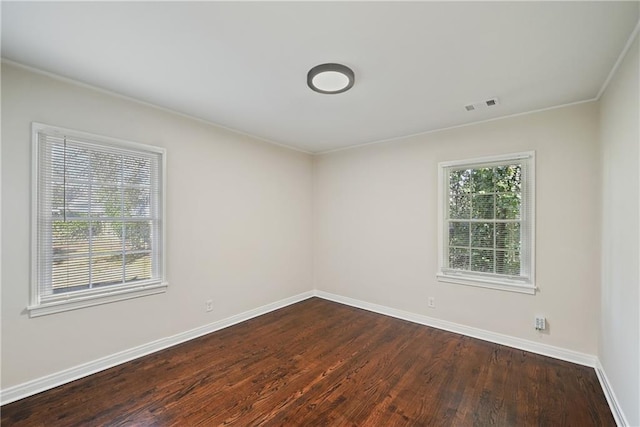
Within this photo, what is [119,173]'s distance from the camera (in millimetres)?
2723

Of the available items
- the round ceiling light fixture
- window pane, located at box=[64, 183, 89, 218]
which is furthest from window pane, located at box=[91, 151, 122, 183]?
the round ceiling light fixture

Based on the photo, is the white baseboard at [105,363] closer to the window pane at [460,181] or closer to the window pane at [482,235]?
the window pane at [482,235]

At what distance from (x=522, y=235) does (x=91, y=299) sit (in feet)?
14.3

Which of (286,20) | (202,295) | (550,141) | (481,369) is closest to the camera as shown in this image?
(286,20)

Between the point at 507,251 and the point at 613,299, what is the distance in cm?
104

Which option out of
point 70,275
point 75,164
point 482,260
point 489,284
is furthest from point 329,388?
point 75,164

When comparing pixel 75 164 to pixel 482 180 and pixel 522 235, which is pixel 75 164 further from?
pixel 522 235

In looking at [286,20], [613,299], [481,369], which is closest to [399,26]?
[286,20]

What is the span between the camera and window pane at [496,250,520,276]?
3.11 metres

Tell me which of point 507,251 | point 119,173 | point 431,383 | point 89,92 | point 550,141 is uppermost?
point 89,92

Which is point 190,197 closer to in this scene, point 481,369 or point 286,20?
point 286,20

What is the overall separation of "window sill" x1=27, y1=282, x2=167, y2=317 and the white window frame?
3.35 meters

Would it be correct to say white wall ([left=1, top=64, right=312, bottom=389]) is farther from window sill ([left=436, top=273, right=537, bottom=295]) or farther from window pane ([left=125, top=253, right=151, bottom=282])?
window sill ([left=436, top=273, right=537, bottom=295])

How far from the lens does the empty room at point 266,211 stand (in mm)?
1784
